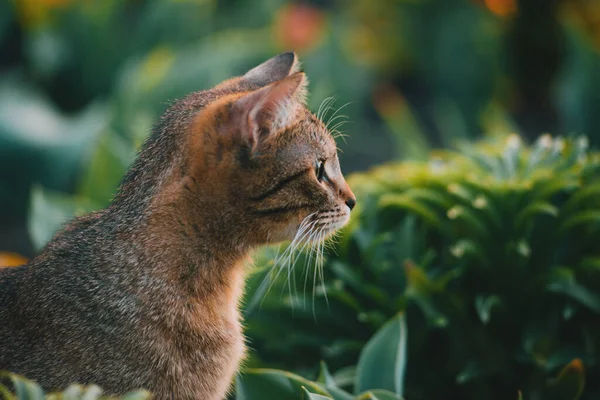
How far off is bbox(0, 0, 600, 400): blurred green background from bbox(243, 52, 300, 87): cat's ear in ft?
1.44

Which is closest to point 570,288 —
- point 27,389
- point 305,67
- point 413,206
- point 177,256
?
point 413,206

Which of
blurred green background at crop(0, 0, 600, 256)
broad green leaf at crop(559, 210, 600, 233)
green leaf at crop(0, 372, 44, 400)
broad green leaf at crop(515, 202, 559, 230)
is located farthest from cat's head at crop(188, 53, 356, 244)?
blurred green background at crop(0, 0, 600, 256)

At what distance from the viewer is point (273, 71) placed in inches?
91.8

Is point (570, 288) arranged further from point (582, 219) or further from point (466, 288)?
point (466, 288)

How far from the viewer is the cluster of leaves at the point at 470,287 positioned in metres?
2.93

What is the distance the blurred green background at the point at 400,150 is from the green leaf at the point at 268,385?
2 cm

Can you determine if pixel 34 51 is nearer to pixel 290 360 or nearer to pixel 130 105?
pixel 130 105

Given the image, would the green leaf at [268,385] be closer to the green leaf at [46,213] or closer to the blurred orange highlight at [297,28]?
the green leaf at [46,213]

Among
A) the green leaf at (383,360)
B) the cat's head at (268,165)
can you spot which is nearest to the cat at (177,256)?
the cat's head at (268,165)

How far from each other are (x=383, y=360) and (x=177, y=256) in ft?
3.09

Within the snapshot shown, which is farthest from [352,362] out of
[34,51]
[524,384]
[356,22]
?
[356,22]

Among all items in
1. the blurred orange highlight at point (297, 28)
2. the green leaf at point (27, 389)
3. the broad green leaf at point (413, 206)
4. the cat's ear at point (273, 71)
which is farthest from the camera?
the blurred orange highlight at point (297, 28)

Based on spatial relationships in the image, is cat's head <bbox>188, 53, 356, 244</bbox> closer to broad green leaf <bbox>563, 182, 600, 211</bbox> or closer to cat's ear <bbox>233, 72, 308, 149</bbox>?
cat's ear <bbox>233, 72, 308, 149</bbox>

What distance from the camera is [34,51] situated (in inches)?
220
